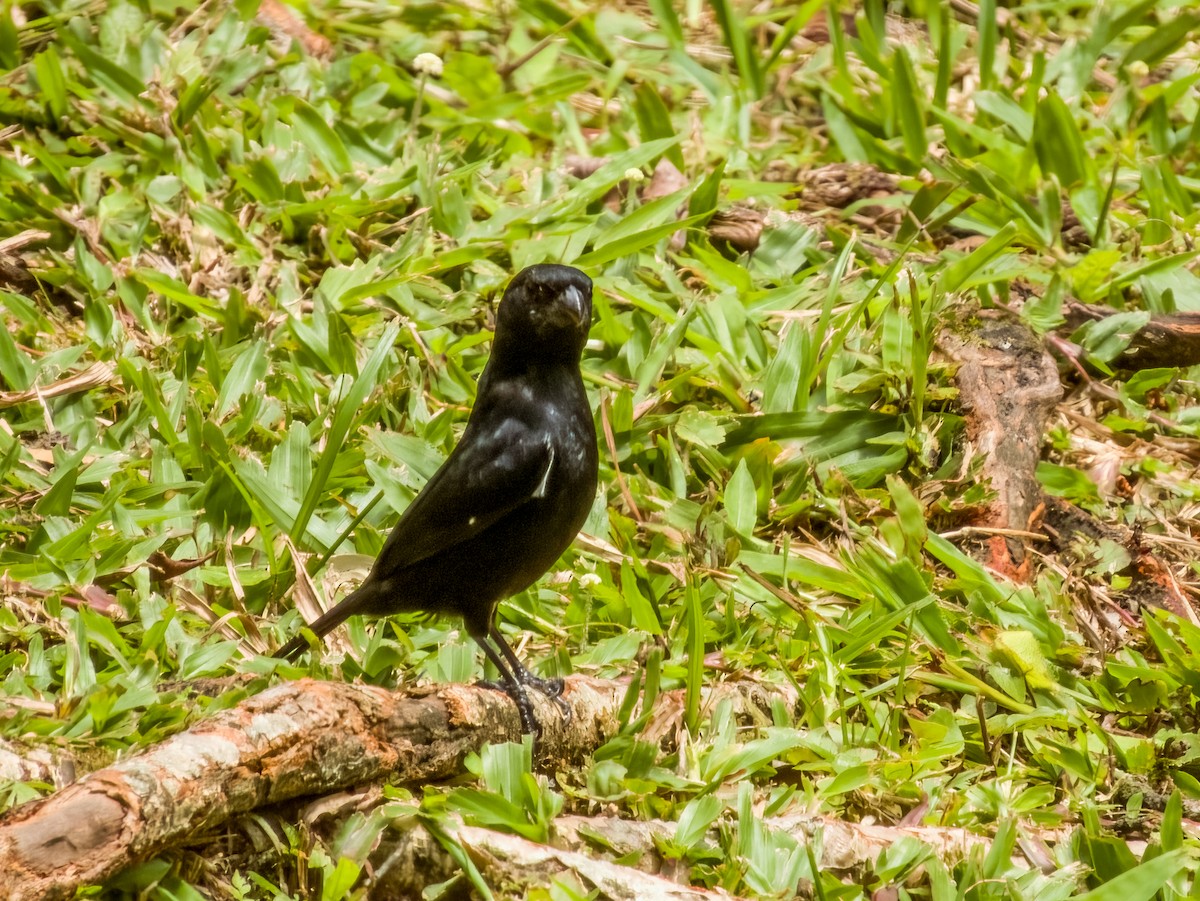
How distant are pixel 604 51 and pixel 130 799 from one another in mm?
4623

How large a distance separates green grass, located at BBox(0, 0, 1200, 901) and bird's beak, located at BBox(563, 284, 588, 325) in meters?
0.62

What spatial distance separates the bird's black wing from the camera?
3.22 meters

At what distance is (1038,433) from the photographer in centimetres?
432

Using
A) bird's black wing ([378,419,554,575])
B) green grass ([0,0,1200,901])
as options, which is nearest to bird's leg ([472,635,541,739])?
green grass ([0,0,1200,901])

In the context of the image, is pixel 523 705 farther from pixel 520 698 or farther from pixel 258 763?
pixel 258 763

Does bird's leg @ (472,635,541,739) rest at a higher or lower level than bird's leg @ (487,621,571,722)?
higher

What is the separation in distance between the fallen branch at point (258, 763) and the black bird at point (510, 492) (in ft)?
0.52

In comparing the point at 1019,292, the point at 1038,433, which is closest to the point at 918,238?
the point at 1019,292

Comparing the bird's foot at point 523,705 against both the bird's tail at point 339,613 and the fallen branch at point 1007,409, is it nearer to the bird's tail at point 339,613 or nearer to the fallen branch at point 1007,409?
the bird's tail at point 339,613

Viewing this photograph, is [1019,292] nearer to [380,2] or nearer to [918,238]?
[918,238]

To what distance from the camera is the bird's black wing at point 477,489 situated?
3.22 meters

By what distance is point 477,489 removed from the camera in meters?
3.23

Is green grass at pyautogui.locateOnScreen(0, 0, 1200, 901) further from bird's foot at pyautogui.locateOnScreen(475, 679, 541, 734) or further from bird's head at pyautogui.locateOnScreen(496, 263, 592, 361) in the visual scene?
bird's head at pyautogui.locateOnScreen(496, 263, 592, 361)

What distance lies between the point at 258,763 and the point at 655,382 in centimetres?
226
